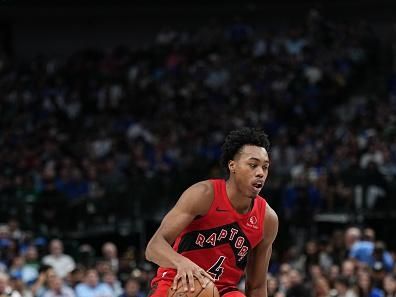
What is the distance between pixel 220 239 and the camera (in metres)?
7.04

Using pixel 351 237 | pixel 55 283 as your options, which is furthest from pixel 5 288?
pixel 351 237

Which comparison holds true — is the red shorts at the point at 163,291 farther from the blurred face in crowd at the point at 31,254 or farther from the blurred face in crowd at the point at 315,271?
the blurred face in crowd at the point at 31,254

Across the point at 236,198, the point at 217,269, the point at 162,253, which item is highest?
the point at 236,198

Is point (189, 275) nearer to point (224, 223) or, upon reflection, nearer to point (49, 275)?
point (224, 223)

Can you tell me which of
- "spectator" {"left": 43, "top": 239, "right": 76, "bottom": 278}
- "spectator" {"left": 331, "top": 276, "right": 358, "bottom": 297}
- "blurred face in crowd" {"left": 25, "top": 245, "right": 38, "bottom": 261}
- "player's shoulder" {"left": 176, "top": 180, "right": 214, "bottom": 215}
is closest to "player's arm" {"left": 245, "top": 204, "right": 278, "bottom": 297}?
"player's shoulder" {"left": 176, "top": 180, "right": 214, "bottom": 215}

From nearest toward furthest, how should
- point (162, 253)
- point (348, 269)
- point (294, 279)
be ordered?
1. point (162, 253)
2. point (294, 279)
3. point (348, 269)

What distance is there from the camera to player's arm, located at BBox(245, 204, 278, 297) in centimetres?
727

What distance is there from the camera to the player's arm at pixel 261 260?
7266 millimetres

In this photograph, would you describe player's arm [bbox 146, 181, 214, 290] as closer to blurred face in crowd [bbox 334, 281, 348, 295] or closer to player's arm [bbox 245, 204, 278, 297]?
player's arm [bbox 245, 204, 278, 297]

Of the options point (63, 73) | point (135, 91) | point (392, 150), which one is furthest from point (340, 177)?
point (63, 73)

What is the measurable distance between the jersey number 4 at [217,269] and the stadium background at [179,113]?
6.74 metres

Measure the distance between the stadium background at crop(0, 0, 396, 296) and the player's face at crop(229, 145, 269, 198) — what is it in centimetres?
702

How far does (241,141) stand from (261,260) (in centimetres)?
89

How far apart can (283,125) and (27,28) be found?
970cm
